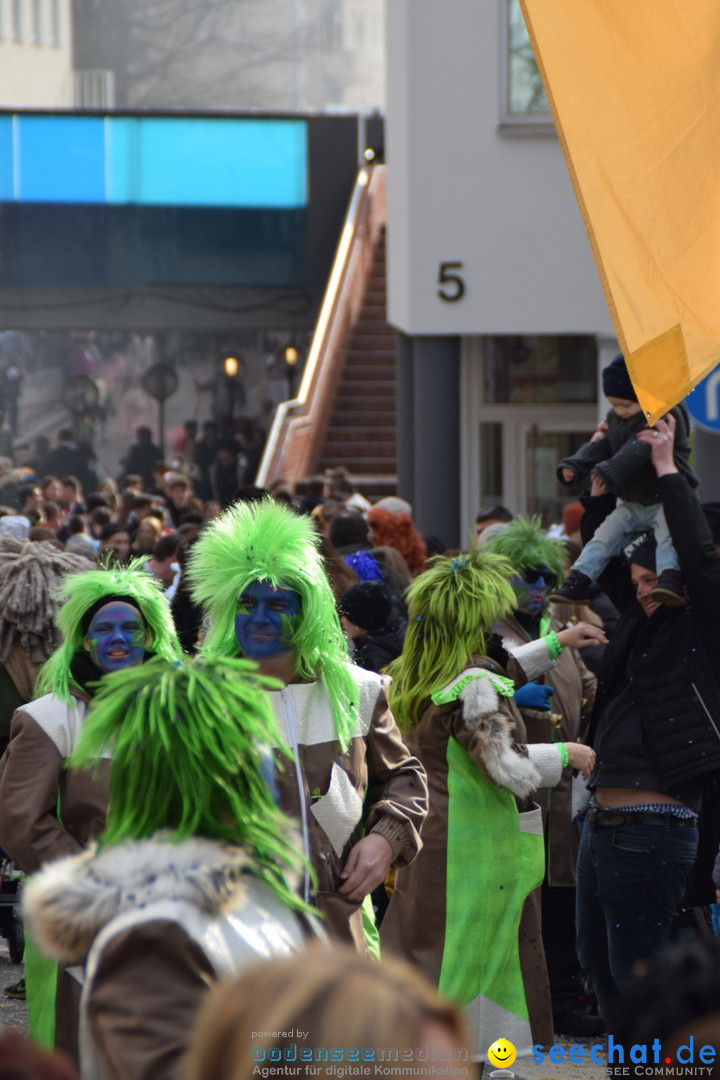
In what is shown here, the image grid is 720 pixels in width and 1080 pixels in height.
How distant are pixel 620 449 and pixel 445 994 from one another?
6.03ft

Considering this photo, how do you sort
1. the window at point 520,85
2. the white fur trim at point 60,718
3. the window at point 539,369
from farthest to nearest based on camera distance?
the window at point 539,369 < the window at point 520,85 < the white fur trim at point 60,718

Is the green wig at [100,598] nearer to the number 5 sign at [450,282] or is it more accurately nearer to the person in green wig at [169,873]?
the person in green wig at [169,873]

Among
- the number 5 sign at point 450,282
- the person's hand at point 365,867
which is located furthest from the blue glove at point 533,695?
the number 5 sign at point 450,282

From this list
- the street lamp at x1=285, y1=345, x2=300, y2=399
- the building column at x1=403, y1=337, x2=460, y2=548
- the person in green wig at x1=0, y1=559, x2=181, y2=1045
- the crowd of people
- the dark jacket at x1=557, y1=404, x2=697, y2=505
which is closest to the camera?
the crowd of people

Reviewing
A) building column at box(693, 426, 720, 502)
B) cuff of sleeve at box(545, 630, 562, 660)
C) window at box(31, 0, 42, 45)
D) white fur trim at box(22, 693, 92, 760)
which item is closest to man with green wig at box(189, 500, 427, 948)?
white fur trim at box(22, 693, 92, 760)

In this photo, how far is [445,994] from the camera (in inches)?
186

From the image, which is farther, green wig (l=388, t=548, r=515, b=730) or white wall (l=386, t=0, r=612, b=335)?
white wall (l=386, t=0, r=612, b=335)

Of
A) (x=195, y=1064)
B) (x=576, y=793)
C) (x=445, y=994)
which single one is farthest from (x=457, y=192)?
(x=195, y=1064)

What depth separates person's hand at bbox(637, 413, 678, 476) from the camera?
14.0ft

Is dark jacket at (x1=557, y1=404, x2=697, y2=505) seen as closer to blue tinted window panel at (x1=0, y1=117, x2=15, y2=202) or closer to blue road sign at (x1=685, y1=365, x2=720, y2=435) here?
blue road sign at (x1=685, y1=365, x2=720, y2=435)

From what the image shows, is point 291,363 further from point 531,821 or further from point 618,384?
point 618,384

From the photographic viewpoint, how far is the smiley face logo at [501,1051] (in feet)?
15.5

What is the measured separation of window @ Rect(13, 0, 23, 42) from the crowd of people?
42625 mm

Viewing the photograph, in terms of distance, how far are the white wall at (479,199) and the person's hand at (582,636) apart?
9830mm
